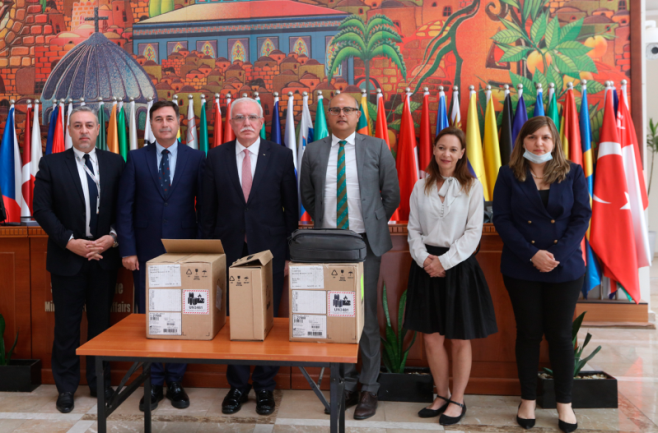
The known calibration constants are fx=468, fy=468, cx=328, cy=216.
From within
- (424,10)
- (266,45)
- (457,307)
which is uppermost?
(424,10)

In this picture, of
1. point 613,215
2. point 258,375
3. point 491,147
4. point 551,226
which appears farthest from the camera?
point 491,147

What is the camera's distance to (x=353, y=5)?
4180mm

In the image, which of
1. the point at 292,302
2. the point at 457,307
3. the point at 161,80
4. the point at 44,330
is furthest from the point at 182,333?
the point at 161,80

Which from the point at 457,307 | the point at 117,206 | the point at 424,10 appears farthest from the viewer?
the point at 424,10

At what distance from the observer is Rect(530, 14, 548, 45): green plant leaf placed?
4.14m

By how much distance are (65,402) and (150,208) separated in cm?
116

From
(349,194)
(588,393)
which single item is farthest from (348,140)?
(588,393)

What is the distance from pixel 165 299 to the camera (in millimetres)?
1702

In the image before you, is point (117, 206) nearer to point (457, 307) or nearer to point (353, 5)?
point (457, 307)

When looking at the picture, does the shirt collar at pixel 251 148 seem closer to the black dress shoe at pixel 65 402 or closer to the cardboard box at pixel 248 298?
the cardboard box at pixel 248 298

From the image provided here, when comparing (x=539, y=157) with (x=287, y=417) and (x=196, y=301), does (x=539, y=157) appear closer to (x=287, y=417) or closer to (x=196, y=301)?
(x=196, y=301)

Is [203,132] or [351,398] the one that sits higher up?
[203,132]

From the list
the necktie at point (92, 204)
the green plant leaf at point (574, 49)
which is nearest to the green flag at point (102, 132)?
the necktie at point (92, 204)

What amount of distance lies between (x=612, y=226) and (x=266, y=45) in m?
3.39
